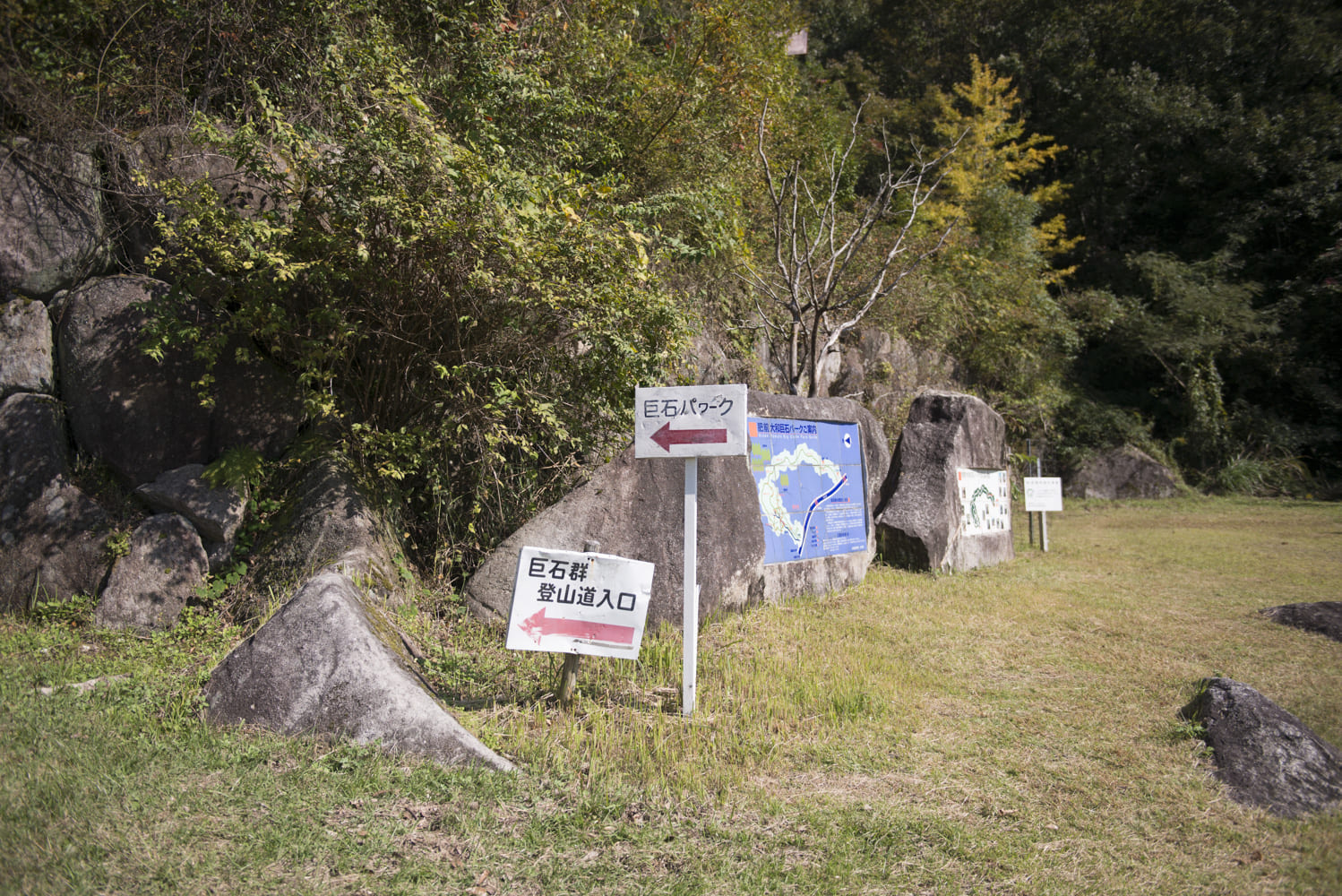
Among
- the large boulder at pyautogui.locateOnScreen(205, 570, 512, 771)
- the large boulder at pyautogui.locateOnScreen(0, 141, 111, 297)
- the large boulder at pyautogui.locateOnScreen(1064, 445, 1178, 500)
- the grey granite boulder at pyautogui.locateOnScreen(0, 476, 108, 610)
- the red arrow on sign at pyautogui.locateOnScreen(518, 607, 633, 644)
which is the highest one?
the large boulder at pyautogui.locateOnScreen(0, 141, 111, 297)

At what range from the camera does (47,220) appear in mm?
6488

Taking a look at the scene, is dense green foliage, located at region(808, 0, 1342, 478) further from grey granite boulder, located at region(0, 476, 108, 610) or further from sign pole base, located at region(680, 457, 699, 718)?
grey granite boulder, located at region(0, 476, 108, 610)

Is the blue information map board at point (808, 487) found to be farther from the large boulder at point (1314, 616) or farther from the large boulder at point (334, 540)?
the large boulder at point (1314, 616)

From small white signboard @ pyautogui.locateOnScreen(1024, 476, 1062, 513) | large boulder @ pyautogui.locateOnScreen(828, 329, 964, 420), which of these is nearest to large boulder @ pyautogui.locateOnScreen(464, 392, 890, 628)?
small white signboard @ pyautogui.locateOnScreen(1024, 476, 1062, 513)

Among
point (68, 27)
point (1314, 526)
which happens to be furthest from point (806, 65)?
point (68, 27)

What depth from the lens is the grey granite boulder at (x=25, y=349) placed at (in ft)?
20.5

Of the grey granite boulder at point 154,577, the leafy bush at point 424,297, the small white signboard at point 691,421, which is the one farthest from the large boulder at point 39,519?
the small white signboard at point 691,421

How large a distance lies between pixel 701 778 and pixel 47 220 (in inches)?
270

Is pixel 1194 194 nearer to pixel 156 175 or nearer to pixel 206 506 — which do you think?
pixel 156 175

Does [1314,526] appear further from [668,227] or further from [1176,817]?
[1176,817]

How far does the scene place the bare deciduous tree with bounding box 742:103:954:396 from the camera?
927 cm

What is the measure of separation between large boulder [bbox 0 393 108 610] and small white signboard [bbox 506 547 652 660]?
3806 mm

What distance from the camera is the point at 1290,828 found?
10.4ft

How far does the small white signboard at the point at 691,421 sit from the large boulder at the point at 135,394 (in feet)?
12.2
